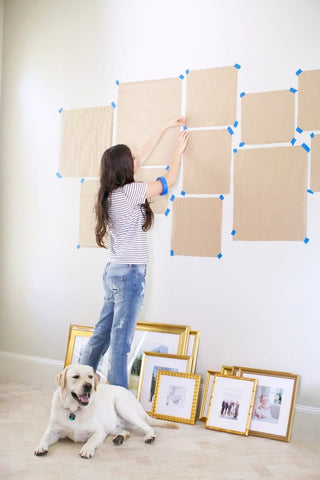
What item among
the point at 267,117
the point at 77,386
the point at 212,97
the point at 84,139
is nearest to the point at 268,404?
the point at 77,386

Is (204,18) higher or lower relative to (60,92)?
higher

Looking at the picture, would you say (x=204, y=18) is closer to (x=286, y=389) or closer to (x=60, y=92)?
(x=60, y=92)

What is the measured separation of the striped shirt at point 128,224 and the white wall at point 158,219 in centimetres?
36

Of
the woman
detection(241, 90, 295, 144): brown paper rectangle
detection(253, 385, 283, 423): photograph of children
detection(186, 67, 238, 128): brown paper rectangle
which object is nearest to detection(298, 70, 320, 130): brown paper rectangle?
detection(241, 90, 295, 144): brown paper rectangle

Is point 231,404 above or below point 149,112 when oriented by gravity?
below

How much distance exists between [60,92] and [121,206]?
122cm

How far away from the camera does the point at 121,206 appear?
2.70 m

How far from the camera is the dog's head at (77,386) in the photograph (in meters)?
2.29

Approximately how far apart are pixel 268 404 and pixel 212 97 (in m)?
1.72

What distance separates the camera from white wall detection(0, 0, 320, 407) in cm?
276

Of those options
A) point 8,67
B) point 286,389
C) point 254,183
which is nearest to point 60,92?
point 8,67

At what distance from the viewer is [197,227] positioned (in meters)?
2.98

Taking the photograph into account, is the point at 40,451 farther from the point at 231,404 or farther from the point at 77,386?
the point at 231,404

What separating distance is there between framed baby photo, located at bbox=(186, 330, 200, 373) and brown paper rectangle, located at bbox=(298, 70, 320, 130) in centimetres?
129
